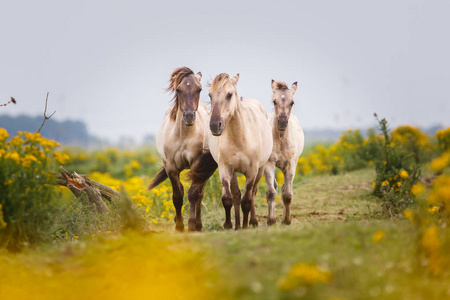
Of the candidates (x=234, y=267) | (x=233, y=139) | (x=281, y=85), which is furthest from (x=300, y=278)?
(x=281, y=85)

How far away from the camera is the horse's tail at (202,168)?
28.4 ft

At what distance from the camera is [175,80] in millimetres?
8570

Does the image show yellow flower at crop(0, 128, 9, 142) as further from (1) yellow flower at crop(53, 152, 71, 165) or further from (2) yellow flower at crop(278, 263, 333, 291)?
(2) yellow flower at crop(278, 263, 333, 291)

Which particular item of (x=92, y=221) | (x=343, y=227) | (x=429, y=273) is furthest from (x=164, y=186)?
(x=429, y=273)

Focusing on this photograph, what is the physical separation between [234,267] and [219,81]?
365 cm

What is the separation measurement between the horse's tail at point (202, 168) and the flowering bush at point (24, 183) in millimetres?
2731

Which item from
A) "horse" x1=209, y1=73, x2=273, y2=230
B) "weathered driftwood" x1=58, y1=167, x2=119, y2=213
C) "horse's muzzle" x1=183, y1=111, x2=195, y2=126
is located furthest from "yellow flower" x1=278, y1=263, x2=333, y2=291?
"weathered driftwood" x1=58, y1=167, x2=119, y2=213

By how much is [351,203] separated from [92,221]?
6.34m

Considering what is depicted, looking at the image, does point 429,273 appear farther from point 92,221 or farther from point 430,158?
point 430,158

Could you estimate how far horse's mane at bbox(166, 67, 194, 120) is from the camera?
28.0ft

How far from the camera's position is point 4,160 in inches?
240

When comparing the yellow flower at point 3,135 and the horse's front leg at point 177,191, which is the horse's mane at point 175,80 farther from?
the yellow flower at point 3,135

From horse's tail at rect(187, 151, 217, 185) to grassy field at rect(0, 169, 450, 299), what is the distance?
2.69m

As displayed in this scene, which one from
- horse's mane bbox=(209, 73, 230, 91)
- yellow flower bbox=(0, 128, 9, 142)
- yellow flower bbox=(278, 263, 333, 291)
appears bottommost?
yellow flower bbox=(278, 263, 333, 291)
